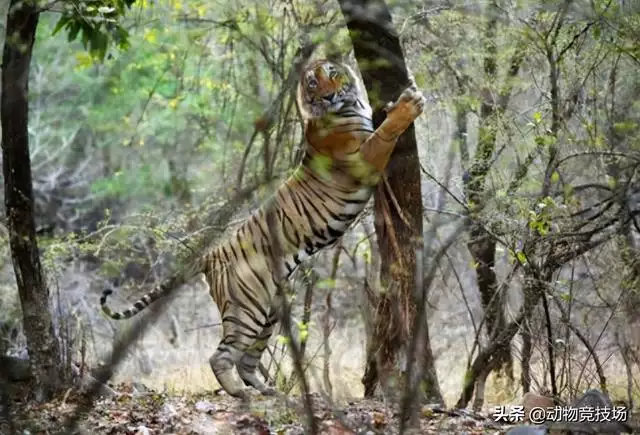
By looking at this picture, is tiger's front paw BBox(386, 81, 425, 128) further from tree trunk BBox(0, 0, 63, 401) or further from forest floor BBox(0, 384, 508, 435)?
tree trunk BBox(0, 0, 63, 401)

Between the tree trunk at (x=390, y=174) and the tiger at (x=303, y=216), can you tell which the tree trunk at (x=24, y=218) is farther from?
the tree trunk at (x=390, y=174)

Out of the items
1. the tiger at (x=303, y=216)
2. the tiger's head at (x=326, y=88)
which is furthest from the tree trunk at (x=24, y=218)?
the tiger's head at (x=326, y=88)

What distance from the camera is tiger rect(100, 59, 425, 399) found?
4.30 metres

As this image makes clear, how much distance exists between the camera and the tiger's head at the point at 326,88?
169 inches

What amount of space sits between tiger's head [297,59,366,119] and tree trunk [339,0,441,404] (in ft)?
0.41

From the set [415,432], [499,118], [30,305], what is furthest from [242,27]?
[415,432]

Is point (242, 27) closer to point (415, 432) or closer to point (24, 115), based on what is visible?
point (24, 115)

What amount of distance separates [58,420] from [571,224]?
2.73m

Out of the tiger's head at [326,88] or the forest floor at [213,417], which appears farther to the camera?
the tiger's head at [326,88]

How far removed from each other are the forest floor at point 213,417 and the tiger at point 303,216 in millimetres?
187

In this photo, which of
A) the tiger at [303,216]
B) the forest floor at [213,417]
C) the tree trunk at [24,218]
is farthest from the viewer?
the tree trunk at [24,218]

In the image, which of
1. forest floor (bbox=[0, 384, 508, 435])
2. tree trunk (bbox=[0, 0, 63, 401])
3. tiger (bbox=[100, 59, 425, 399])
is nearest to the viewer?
forest floor (bbox=[0, 384, 508, 435])

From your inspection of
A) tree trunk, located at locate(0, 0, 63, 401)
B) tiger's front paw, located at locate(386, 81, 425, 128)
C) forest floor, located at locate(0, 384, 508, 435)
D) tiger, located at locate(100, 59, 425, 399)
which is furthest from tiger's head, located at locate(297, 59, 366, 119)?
tree trunk, located at locate(0, 0, 63, 401)

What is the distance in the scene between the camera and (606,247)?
5293 millimetres
